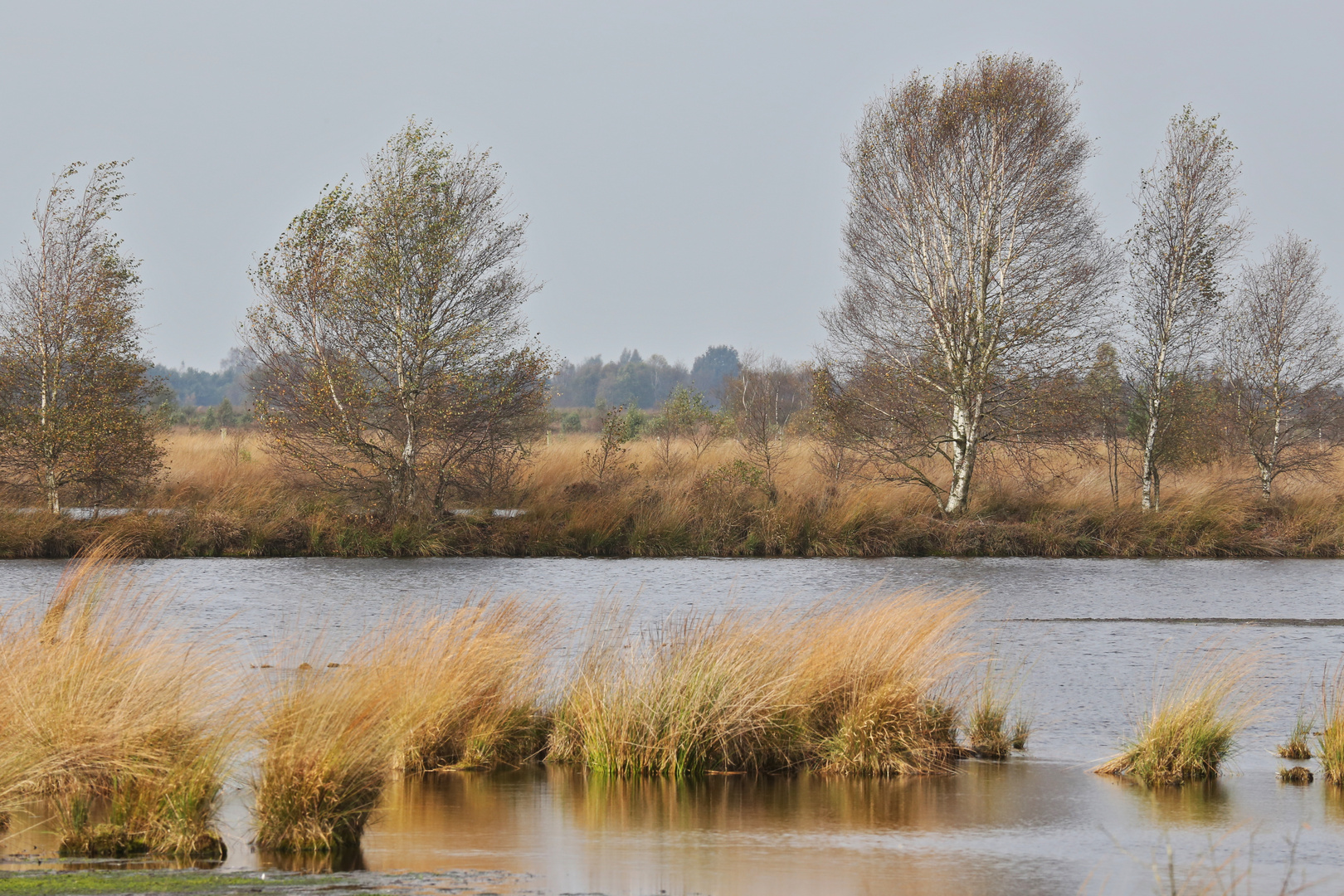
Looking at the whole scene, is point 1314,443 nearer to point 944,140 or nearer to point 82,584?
point 944,140

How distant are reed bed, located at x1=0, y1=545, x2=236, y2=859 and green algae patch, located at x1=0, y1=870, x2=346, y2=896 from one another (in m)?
0.42

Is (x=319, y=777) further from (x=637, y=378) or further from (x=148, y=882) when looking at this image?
(x=637, y=378)

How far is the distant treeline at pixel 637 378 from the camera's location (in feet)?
516

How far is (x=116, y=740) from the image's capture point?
681 centimetres

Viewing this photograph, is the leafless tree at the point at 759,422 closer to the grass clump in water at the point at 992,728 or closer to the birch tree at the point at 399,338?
the birch tree at the point at 399,338

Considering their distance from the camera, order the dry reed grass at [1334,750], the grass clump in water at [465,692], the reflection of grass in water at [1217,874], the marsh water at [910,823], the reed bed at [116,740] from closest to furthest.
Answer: the reflection of grass in water at [1217,874]
the marsh water at [910,823]
the reed bed at [116,740]
the dry reed grass at [1334,750]
the grass clump in water at [465,692]

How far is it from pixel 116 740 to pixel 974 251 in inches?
919

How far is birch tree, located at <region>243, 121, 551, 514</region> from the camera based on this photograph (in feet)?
84.6

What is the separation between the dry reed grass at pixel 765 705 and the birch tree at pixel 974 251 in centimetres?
1908

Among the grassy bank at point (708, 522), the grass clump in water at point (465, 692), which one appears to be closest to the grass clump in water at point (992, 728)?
the grass clump in water at point (465, 692)

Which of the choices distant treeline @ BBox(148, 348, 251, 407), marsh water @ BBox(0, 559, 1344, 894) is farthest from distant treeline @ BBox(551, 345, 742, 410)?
marsh water @ BBox(0, 559, 1344, 894)

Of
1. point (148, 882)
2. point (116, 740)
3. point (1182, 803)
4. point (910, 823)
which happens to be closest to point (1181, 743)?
point (1182, 803)

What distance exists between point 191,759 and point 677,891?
9.15 feet

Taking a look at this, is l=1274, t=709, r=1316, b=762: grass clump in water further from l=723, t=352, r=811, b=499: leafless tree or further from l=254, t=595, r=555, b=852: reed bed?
l=723, t=352, r=811, b=499: leafless tree
